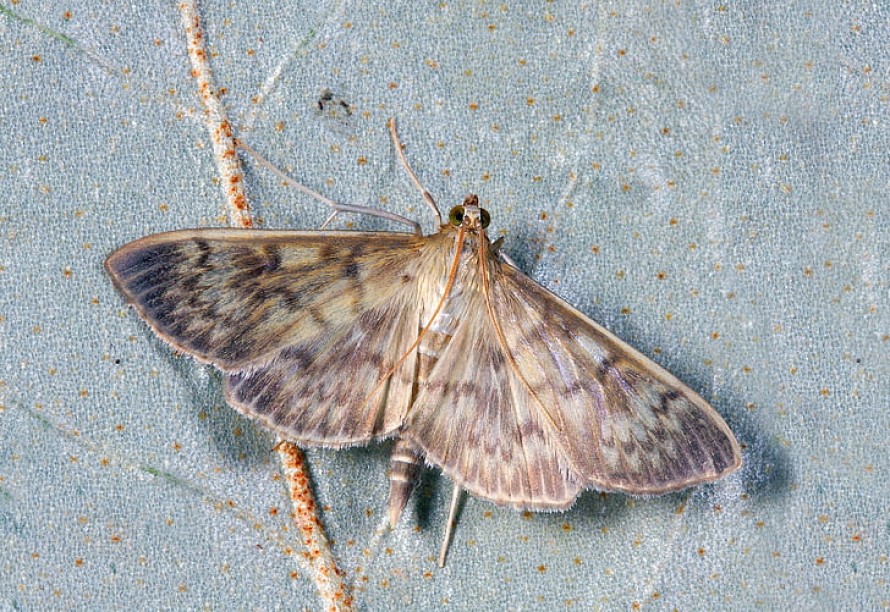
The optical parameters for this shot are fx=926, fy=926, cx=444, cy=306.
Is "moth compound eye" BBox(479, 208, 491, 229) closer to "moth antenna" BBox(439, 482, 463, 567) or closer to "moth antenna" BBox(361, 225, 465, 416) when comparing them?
"moth antenna" BBox(361, 225, 465, 416)

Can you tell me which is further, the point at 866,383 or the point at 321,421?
the point at 866,383

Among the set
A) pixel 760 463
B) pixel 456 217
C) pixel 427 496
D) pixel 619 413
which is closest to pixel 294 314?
pixel 456 217

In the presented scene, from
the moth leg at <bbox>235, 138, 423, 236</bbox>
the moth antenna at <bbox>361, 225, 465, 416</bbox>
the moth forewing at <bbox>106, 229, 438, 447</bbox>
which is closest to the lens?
the moth forewing at <bbox>106, 229, 438, 447</bbox>

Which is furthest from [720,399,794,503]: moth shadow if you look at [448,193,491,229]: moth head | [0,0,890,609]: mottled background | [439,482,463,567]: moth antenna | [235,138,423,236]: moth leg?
[235,138,423,236]: moth leg

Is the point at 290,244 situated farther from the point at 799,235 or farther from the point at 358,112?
the point at 799,235

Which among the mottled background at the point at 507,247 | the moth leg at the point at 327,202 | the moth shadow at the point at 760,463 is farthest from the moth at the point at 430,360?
the moth shadow at the point at 760,463

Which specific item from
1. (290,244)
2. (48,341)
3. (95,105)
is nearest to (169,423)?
(48,341)

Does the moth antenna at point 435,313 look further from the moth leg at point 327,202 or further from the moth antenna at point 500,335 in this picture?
the moth leg at point 327,202
